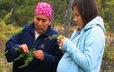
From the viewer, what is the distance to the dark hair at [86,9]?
394 cm

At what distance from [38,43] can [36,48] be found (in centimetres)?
7

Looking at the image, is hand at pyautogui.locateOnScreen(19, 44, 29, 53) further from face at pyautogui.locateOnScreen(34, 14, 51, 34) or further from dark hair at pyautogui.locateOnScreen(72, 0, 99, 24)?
dark hair at pyautogui.locateOnScreen(72, 0, 99, 24)

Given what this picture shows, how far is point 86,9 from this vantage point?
394cm

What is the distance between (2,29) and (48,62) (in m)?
0.70

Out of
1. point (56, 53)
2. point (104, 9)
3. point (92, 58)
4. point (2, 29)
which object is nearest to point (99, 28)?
point (92, 58)

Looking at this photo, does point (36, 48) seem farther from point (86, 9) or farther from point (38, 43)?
point (86, 9)

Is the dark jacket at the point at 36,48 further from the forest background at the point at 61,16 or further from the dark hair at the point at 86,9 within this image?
the forest background at the point at 61,16

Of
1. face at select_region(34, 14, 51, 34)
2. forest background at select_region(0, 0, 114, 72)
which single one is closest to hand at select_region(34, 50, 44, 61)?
face at select_region(34, 14, 51, 34)

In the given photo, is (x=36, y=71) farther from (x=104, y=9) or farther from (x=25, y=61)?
(x=104, y=9)

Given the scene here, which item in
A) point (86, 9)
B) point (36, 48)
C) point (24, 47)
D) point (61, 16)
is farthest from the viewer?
point (61, 16)

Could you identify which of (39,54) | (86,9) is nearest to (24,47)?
(39,54)

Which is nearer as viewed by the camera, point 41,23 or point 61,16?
point 41,23

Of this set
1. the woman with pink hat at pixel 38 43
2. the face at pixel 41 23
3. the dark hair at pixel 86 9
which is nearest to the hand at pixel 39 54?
the woman with pink hat at pixel 38 43

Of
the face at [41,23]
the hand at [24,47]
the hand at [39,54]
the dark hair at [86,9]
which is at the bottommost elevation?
the hand at [39,54]
